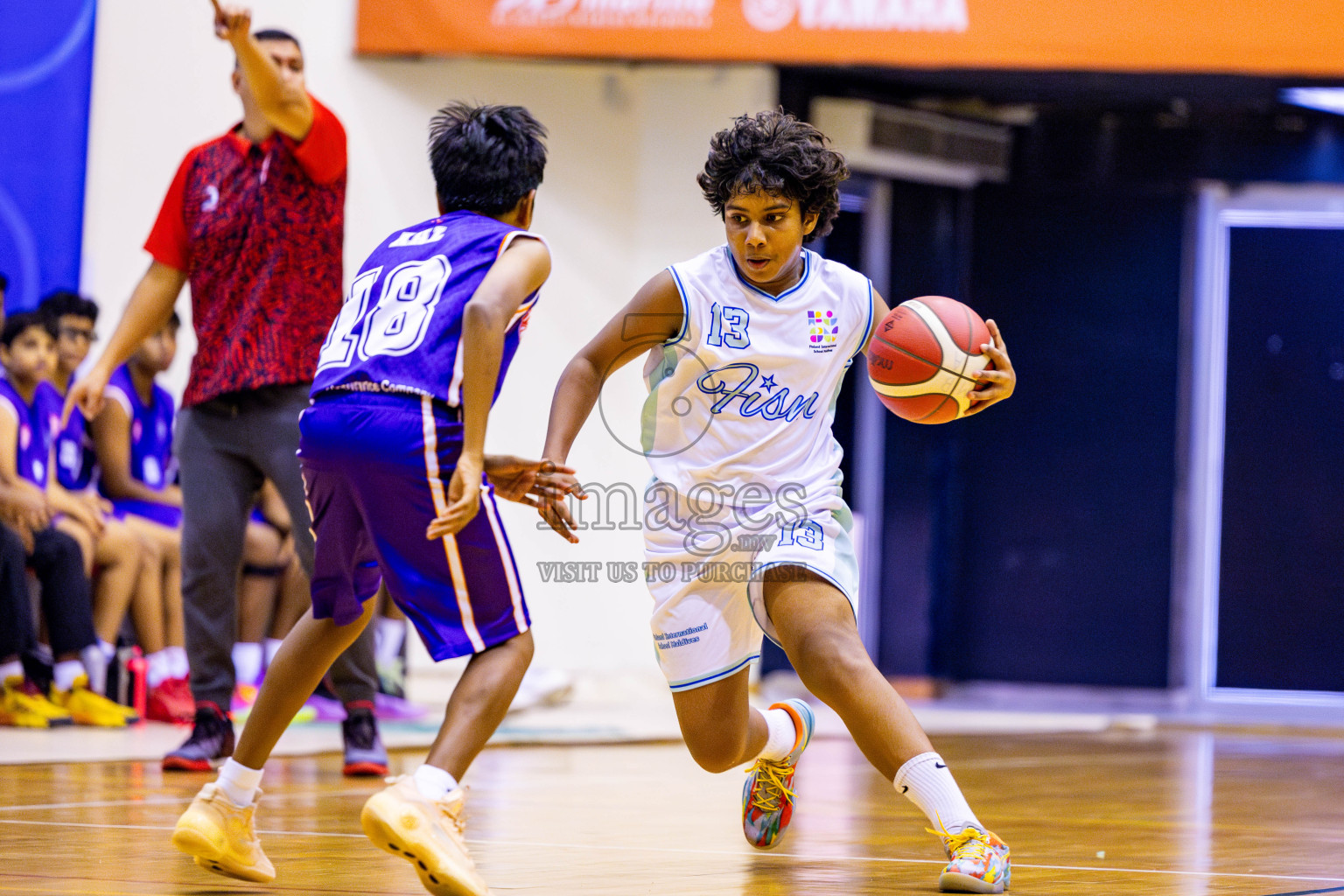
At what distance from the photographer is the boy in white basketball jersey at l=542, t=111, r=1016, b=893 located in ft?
11.4

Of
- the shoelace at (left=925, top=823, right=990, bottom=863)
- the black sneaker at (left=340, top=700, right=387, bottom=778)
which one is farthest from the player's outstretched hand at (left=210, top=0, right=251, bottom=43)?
the shoelace at (left=925, top=823, right=990, bottom=863)

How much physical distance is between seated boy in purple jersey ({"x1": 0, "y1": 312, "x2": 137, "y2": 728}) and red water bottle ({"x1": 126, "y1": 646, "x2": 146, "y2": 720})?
0.48 ft

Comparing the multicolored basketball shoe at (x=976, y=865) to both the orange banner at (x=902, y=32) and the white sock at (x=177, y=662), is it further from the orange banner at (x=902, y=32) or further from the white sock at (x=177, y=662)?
the orange banner at (x=902, y=32)

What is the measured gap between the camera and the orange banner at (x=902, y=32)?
24.6 feet

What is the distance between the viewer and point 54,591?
A: 242 inches

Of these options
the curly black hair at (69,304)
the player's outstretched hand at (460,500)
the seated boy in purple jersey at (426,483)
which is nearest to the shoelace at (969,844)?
the seated boy in purple jersey at (426,483)

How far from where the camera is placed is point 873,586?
9.45 metres

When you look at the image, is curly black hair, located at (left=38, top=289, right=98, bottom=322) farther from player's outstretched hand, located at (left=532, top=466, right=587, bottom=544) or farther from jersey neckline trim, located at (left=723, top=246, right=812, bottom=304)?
player's outstretched hand, located at (left=532, top=466, right=587, bottom=544)

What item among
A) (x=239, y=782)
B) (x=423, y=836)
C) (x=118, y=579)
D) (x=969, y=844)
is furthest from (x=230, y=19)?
(x=118, y=579)

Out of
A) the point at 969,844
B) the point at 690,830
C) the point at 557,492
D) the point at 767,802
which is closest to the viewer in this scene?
the point at 557,492

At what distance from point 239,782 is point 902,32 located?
5.70 m

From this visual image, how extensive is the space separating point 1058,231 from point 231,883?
7.64 m

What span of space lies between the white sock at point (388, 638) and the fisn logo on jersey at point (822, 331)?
409 cm

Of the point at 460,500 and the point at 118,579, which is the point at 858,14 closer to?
the point at 118,579
